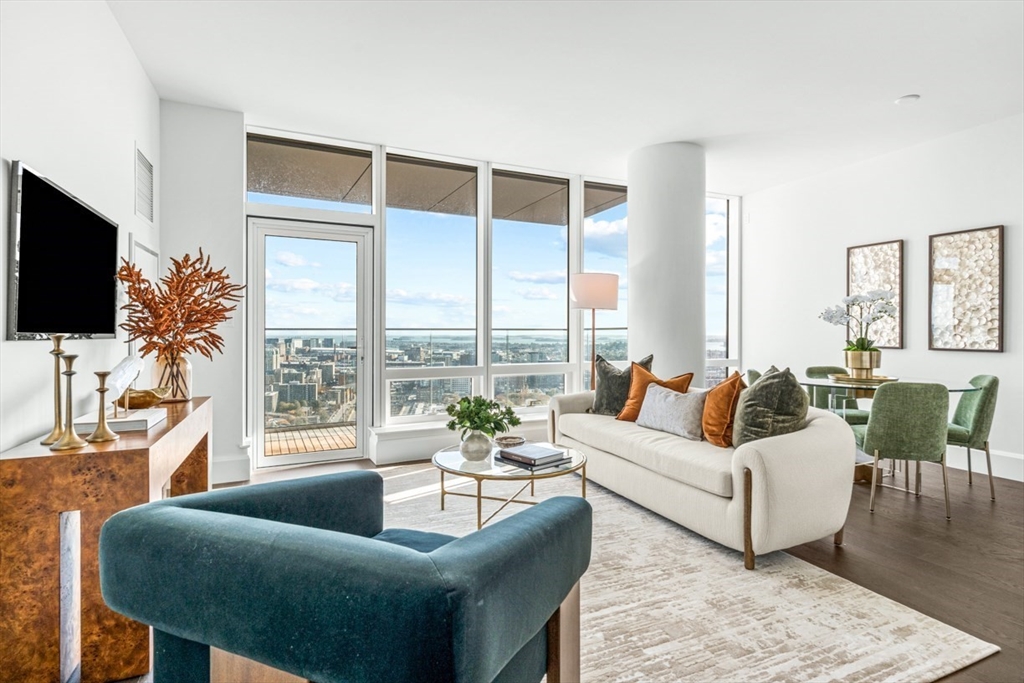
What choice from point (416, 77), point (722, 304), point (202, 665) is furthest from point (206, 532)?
point (722, 304)

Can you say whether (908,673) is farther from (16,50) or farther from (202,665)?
(16,50)

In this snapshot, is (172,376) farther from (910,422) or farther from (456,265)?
(910,422)

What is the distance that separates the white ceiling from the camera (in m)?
2.90

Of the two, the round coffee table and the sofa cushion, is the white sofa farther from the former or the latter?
the round coffee table

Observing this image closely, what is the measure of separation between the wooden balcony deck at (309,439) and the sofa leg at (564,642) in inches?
150

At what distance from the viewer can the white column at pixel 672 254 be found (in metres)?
4.89

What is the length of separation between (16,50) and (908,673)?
11.9 feet

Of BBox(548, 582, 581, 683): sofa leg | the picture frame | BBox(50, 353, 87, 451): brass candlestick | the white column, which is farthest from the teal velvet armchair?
the picture frame

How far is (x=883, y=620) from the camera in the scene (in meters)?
2.15

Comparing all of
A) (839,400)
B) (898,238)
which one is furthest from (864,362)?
(898,238)

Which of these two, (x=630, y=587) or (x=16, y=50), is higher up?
(x=16, y=50)

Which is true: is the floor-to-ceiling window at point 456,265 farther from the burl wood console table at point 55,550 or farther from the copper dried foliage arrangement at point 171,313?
the burl wood console table at point 55,550

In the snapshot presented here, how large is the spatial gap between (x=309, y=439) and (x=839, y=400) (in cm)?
450

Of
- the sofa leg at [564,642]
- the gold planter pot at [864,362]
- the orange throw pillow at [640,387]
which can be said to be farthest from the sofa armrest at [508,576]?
the gold planter pot at [864,362]
